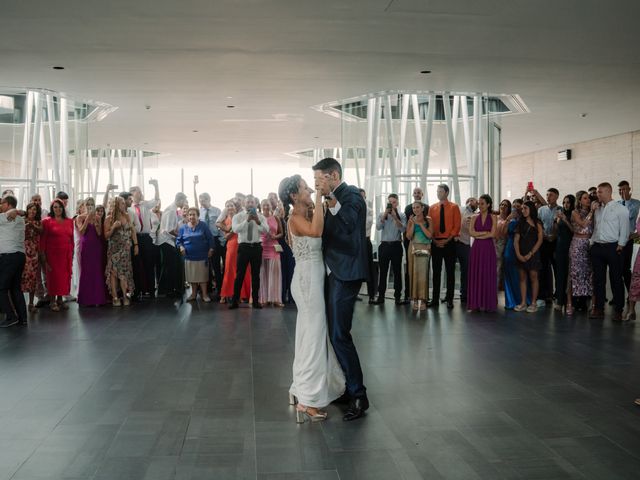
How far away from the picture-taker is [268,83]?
1045cm

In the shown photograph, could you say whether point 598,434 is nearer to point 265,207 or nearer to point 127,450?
point 127,450

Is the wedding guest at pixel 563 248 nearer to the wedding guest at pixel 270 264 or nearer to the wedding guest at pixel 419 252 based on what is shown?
Result: the wedding guest at pixel 419 252

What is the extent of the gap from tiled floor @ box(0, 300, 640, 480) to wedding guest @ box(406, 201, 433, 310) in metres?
1.44

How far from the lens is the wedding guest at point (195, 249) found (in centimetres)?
1004

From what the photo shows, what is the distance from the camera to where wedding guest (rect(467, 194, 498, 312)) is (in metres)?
8.85

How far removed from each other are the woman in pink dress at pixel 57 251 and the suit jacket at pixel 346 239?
6.01m

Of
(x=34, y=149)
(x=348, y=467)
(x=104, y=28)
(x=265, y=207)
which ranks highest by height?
(x=104, y=28)

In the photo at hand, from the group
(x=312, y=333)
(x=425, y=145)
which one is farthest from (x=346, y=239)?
(x=425, y=145)

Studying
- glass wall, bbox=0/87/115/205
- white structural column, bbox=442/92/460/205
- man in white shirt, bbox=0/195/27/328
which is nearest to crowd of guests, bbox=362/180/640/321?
white structural column, bbox=442/92/460/205

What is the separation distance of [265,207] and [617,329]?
16.2 ft

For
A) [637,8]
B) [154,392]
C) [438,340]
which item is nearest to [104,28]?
[154,392]

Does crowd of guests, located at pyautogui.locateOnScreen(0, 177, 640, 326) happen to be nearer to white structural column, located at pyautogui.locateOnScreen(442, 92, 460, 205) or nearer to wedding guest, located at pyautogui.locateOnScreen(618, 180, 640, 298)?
wedding guest, located at pyautogui.locateOnScreen(618, 180, 640, 298)

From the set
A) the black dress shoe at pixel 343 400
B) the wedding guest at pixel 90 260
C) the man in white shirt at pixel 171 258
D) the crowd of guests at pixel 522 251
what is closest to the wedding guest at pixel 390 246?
the crowd of guests at pixel 522 251

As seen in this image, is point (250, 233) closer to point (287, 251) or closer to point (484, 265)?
point (287, 251)
